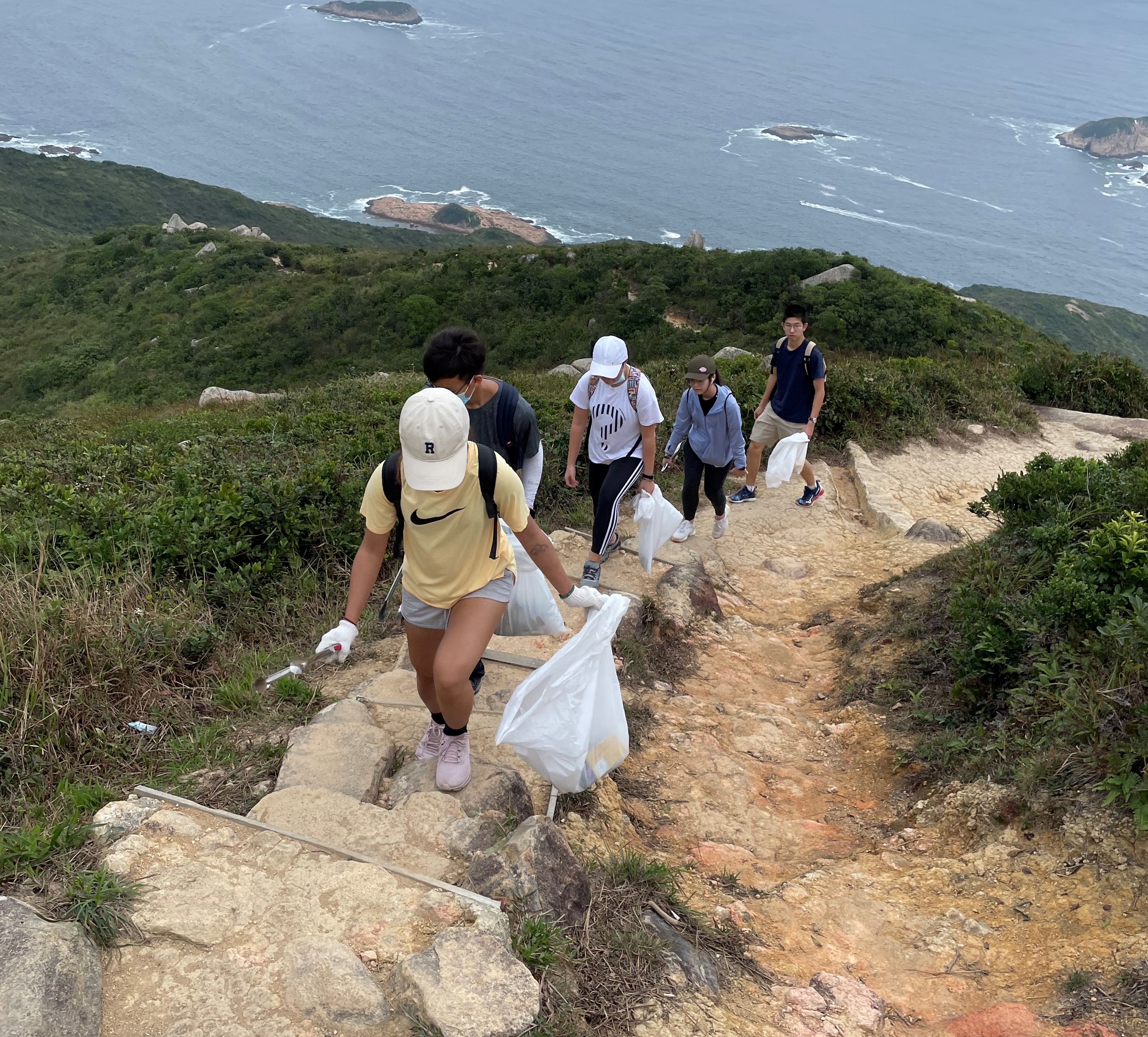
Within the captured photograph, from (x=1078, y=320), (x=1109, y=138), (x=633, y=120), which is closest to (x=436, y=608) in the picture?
(x=1078, y=320)

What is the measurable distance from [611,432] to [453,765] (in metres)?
2.65

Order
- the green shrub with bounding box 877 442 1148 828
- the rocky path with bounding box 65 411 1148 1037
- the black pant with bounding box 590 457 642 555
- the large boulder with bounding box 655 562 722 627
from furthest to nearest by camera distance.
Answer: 1. the large boulder with bounding box 655 562 722 627
2. the black pant with bounding box 590 457 642 555
3. the green shrub with bounding box 877 442 1148 828
4. the rocky path with bounding box 65 411 1148 1037

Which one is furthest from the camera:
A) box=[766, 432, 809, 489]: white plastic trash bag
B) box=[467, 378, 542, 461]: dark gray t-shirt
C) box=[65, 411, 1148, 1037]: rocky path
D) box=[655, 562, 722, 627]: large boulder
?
box=[766, 432, 809, 489]: white plastic trash bag

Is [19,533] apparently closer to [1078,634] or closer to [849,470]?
[1078,634]

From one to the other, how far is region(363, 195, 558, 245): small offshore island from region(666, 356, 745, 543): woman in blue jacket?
236ft

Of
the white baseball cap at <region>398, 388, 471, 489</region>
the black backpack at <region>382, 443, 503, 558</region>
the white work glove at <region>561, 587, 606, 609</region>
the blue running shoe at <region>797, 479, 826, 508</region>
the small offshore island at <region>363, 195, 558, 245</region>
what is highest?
the white baseball cap at <region>398, 388, 471, 489</region>

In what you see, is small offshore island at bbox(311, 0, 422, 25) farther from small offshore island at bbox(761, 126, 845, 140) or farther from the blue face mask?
the blue face mask

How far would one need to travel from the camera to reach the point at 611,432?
5332 millimetres

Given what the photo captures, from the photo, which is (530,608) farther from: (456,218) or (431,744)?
(456,218)

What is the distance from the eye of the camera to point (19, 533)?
16.8 feet

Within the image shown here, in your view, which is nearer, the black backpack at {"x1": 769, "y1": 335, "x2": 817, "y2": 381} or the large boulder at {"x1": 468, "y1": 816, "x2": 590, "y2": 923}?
the large boulder at {"x1": 468, "y1": 816, "x2": 590, "y2": 923}

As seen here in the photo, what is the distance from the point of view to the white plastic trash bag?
730 cm

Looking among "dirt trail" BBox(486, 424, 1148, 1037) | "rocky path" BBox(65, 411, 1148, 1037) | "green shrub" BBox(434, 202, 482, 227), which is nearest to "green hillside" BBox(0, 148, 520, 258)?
"green shrub" BBox(434, 202, 482, 227)

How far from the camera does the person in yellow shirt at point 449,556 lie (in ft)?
9.31
